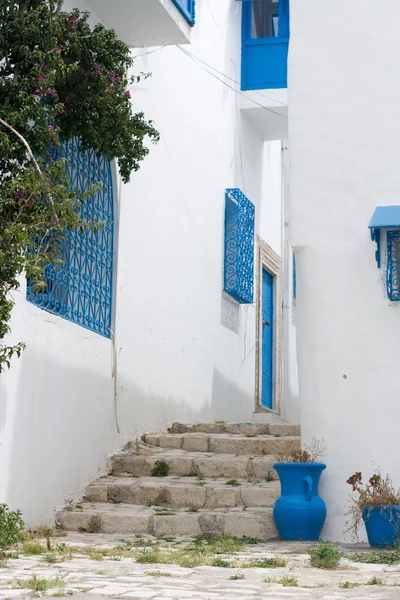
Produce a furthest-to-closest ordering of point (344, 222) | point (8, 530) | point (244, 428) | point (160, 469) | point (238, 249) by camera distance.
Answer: point (238, 249) < point (244, 428) < point (160, 469) < point (344, 222) < point (8, 530)

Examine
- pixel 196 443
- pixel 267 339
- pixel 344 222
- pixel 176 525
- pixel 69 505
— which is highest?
pixel 267 339

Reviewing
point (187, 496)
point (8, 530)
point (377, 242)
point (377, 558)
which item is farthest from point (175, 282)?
point (377, 558)

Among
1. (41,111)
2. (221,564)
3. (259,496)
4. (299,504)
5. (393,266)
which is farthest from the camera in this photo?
(259,496)

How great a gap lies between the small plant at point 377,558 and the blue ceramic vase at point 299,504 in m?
0.88

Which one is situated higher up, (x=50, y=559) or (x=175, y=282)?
(x=175, y=282)

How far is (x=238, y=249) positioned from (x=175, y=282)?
2098mm

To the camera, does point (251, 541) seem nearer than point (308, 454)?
Yes

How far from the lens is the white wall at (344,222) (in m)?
7.23

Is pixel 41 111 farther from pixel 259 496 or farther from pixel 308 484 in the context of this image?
pixel 259 496

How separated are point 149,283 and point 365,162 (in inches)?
130

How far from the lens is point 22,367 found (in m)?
7.05

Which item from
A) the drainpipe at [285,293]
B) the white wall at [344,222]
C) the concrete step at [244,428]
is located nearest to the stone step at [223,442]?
the concrete step at [244,428]

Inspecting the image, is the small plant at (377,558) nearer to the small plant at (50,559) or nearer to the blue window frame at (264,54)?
the small plant at (50,559)

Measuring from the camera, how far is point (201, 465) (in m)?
8.45
